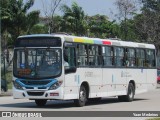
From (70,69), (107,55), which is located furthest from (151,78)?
(70,69)

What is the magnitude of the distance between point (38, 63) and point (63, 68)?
1.07 m

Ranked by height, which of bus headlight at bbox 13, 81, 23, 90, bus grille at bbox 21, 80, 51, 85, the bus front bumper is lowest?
the bus front bumper

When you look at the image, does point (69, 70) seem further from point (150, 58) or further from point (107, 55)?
point (150, 58)

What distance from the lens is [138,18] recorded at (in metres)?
64.9

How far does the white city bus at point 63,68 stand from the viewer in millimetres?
21156

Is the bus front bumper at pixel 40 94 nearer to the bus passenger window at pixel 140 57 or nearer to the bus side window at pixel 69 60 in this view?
the bus side window at pixel 69 60

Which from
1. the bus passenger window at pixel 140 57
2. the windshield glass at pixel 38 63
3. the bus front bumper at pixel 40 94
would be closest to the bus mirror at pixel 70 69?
the windshield glass at pixel 38 63

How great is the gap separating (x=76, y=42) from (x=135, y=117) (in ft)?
18.4

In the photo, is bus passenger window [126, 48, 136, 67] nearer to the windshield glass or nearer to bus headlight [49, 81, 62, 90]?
the windshield glass

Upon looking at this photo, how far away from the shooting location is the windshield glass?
2119cm

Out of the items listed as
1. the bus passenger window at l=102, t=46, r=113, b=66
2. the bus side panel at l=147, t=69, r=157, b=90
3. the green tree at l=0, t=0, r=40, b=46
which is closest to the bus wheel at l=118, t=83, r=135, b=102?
the bus side panel at l=147, t=69, r=157, b=90

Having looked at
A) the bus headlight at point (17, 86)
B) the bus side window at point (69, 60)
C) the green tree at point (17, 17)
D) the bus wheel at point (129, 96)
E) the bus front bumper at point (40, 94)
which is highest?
the green tree at point (17, 17)

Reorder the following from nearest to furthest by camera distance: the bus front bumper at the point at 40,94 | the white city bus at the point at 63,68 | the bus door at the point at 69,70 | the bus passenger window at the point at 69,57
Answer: the bus front bumper at the point at 40,94 < the white city bus at the point at 63,68 < the bus door at the point at 69,70 < the bus passenger window at the point at 69,57

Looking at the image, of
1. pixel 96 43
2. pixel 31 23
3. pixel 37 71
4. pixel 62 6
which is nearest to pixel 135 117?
pixel 37 71
